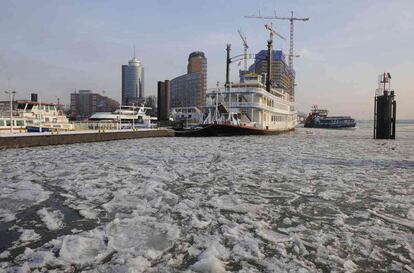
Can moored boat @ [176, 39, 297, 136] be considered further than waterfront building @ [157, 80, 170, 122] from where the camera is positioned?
No

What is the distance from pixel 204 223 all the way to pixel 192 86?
125 metres

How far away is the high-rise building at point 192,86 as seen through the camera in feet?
410

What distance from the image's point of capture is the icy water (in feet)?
13.4

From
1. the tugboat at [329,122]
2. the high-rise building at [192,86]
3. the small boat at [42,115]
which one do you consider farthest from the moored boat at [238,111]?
the high-rise building at [192,86]

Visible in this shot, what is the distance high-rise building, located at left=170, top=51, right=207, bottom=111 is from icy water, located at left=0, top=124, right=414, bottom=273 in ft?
359

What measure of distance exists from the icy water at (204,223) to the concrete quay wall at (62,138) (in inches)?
425

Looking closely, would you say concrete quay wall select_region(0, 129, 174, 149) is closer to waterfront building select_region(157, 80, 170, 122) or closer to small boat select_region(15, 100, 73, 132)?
small boat select_region(15, 100, 73, 132)

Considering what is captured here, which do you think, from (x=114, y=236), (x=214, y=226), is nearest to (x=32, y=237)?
(x=114, y=236)

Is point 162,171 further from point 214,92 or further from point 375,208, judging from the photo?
point 214,92

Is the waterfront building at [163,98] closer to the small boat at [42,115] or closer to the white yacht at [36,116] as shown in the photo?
the white yacht at [36,116]

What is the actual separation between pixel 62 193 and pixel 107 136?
846 inches

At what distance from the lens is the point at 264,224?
5.49m

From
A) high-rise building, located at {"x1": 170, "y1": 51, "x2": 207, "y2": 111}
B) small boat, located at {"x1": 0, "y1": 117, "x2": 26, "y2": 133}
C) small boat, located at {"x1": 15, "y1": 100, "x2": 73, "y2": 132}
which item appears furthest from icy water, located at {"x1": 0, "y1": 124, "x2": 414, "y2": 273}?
high-rise building, located at {"x1": 170, "y1": 51, "x2": 207, "y2": 111}

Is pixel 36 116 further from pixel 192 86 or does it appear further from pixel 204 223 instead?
pixel 192 86
